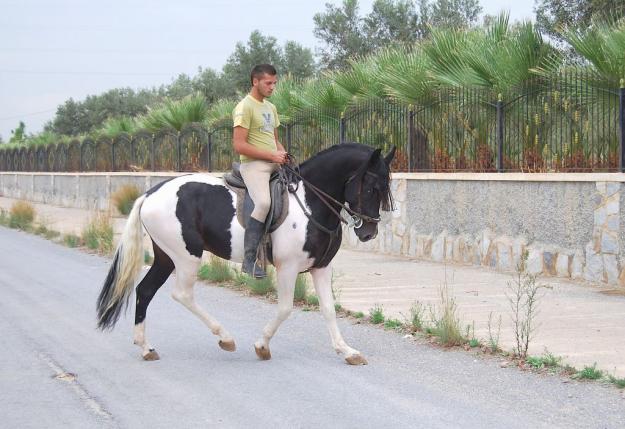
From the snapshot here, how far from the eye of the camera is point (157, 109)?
3341 cm

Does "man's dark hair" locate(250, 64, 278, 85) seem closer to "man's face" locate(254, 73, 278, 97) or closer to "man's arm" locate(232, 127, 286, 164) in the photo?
"man's face" locate(254, 73, 278, 97)

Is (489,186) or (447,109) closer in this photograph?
(489,186)

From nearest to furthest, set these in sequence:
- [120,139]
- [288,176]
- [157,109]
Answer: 1. [288,176]
2. [157,109]
3. [120,139]

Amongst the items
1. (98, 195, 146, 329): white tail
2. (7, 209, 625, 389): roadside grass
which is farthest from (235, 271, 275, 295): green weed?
(98, 195, 146, 329): white tail

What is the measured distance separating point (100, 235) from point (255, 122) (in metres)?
11.9

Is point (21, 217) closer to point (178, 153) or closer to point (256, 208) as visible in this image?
point (178, 153)

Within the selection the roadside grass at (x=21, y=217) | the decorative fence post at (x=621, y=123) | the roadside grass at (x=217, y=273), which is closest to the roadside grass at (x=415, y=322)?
the decorative fence post at (x=621, y=123)

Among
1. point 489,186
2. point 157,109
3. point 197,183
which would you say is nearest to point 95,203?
point 157,109

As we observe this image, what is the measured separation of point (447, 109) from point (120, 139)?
2120 centimetres

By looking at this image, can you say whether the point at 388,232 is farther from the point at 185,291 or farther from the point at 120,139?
the point at 120,139

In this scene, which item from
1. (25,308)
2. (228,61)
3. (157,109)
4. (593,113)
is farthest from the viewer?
(228,61)

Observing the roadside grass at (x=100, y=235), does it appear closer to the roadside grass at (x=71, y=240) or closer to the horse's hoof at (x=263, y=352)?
the roadside grass at (x=71, y=240)

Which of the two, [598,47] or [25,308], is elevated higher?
[598,47]

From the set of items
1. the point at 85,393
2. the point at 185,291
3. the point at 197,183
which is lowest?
the point at 85,393
